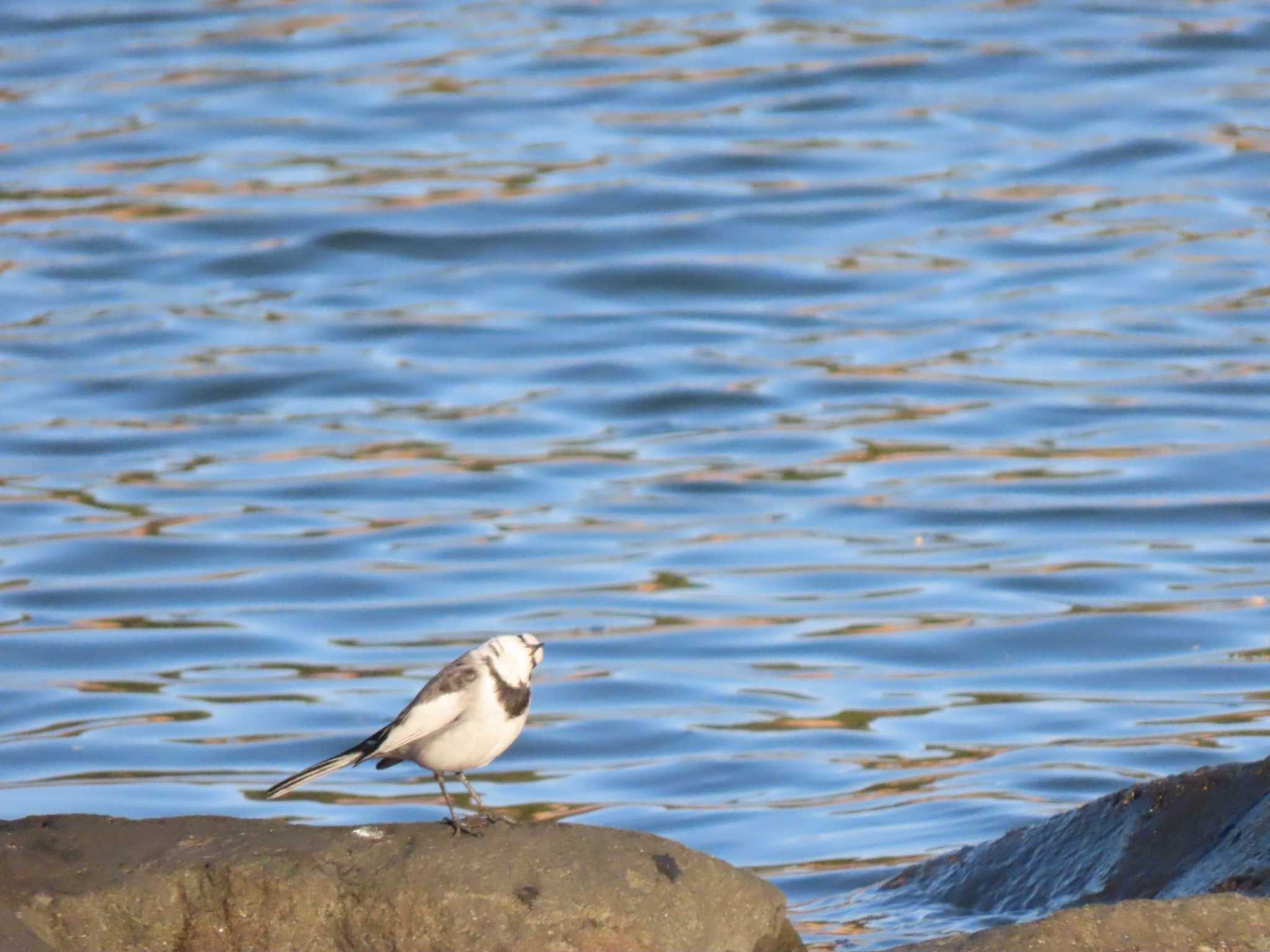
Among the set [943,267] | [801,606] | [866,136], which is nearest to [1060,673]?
[801,606]

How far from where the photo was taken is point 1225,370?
1431 cm

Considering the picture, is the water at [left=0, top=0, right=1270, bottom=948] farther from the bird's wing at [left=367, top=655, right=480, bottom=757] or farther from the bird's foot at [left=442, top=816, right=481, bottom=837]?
the bird's wing at [left=367, top=655, right=480, bottom=757]

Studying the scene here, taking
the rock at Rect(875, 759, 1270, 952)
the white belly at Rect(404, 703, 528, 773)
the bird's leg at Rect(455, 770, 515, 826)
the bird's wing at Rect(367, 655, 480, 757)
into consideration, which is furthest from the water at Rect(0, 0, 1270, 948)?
the bird's wing at Rect(367, 655, 480, 757)

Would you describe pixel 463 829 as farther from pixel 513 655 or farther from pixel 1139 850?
pixel 1139 850

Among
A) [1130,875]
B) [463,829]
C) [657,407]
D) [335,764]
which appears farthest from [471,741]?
[657,407]

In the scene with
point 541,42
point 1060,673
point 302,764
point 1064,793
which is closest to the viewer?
point 1064,793

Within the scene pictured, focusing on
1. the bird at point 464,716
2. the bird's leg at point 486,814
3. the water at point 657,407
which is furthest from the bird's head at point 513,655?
the water at point 657,407

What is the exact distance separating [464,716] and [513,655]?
196 mm

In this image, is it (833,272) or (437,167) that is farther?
(437,167)

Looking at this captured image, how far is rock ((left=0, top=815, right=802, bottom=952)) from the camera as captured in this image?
522 cm

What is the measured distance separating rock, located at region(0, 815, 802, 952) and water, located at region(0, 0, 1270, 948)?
1566mm

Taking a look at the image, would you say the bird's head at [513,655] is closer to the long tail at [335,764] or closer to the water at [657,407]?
the long tail at [335,764]

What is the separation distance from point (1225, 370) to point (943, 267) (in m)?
2.71

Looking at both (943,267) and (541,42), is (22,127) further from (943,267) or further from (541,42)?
(943,267)
